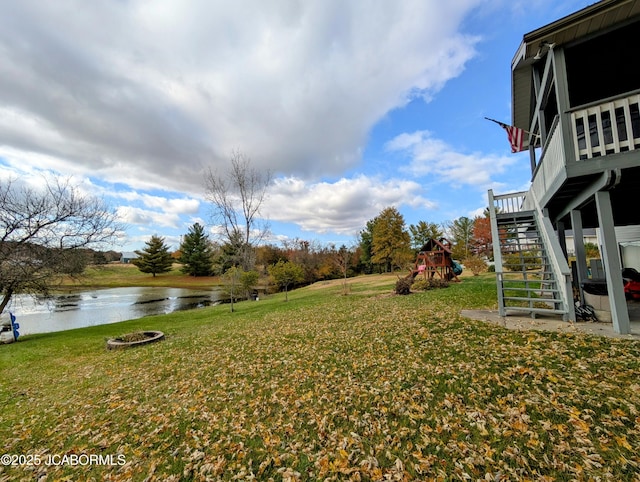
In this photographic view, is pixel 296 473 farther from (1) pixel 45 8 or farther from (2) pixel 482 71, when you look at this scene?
(2) pixel 482 71

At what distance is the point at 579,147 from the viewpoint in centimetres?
532

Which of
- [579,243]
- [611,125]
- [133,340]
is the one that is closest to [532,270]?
[579,243]

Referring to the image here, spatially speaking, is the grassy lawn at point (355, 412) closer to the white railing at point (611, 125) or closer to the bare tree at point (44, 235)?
the white railing at point (611, 125)

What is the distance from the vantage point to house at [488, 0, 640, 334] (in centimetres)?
458

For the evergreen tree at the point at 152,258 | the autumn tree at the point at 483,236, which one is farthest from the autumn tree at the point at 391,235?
the evergreen tree at the point at 152,258

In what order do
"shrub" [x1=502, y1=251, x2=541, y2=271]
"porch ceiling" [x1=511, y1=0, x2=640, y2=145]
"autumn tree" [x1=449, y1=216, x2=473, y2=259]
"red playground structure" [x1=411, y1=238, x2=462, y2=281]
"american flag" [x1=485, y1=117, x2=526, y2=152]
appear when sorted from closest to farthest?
"porch ceiling" [x1=511, y1=0, x2=640, y2=145], "shrub" [x1=502, y1=251, x2=541, y2=271], "american flag" [x1=485, y1=117, x2=526, y2=152], "red playground structure" [x1=411, y1=238, x2=462, y2=281], "autumn tree" [x1=449, y1=216, x2=473, y2=259]

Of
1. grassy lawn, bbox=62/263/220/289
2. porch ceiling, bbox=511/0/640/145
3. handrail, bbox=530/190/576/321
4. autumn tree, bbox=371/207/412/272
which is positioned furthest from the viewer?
grassy lawn, bbox=62/263/220/289

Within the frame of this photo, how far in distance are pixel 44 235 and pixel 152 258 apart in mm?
39085

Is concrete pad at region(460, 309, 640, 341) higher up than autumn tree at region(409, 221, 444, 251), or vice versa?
autumn tree at region(409, 221, 444, 251)

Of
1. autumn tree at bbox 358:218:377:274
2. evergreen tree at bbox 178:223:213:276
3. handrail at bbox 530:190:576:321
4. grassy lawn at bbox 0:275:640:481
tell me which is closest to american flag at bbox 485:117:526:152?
handrail at bbox 530:190:576:321

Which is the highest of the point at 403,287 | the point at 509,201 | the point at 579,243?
the point at 509,201

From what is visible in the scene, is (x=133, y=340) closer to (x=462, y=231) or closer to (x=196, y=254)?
(x=196, y=254)

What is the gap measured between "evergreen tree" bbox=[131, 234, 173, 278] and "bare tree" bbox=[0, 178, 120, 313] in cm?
3827

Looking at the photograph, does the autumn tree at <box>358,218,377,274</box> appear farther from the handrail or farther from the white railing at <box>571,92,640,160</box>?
the white railing at <box>571,92,640,160</box>
